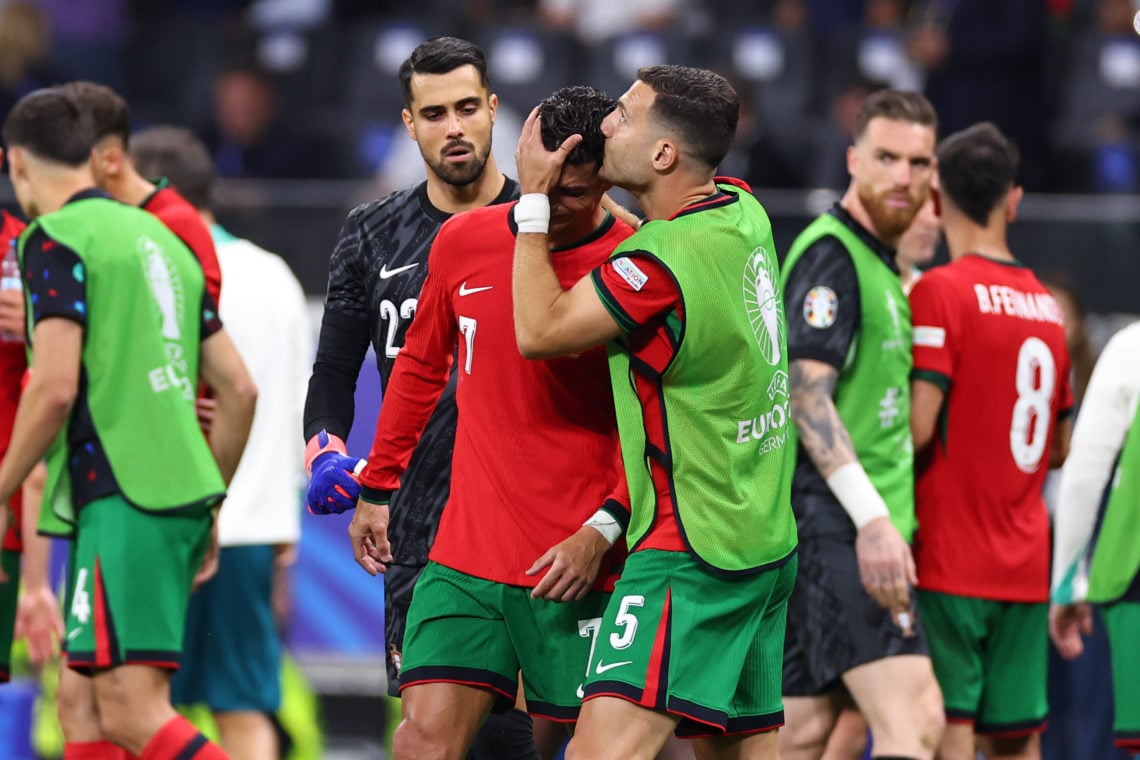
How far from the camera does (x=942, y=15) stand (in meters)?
12.2

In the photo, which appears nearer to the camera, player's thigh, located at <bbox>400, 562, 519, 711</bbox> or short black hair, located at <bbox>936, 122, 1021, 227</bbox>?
player's thigh, located at <bbox>400, 562, 519, 711</bbox>

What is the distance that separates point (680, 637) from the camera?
14.3 ft

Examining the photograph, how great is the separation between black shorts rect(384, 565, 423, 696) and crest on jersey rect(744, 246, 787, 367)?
4.53 feet

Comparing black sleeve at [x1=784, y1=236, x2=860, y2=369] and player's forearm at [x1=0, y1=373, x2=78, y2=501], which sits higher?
black sleeve at [x1=784, y1=236, x2=860, y2=369]

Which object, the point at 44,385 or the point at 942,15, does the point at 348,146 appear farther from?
the point at 44,385

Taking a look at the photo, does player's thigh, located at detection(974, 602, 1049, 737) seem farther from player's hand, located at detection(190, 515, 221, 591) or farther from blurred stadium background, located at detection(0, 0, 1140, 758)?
player's hand, located at detection(190, 515, 221, 591)

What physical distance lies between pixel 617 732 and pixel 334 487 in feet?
3.56

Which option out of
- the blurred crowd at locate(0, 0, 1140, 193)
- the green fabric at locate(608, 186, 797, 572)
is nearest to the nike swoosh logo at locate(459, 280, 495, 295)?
the green fabric at locate(608, 186, 797, 572)

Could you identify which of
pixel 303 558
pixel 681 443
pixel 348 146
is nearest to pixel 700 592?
pixel 681 443

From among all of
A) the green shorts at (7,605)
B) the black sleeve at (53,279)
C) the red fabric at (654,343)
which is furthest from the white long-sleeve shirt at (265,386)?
the red fabric at (654,343)

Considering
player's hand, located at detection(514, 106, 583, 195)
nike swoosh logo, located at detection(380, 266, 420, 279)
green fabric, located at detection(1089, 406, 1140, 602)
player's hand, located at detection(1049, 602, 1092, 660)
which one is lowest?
player's hand, located at detection(1049, 602, 1092, 660)

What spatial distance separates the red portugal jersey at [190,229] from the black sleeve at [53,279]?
2.25 ft

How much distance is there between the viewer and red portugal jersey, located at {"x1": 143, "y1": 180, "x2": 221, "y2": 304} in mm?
6559

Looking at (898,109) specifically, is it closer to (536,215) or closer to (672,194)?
(672,194)
